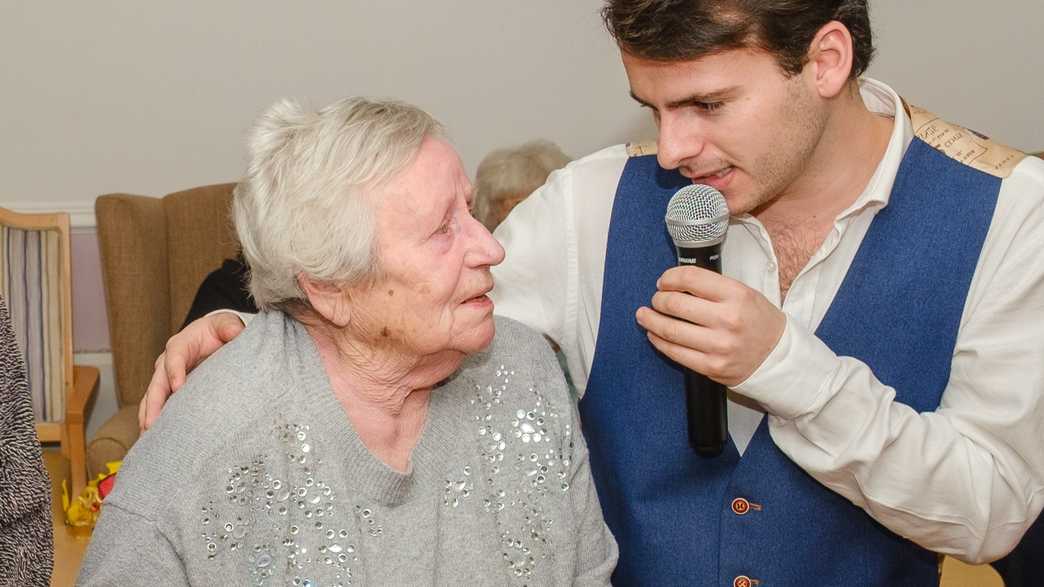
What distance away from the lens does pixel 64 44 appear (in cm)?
450

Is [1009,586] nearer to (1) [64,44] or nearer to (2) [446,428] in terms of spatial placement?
(2) [446,428]

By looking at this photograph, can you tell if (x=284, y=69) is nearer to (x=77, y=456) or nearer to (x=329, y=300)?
(x=77, y=456)

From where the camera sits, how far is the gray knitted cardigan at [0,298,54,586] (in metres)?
1.29

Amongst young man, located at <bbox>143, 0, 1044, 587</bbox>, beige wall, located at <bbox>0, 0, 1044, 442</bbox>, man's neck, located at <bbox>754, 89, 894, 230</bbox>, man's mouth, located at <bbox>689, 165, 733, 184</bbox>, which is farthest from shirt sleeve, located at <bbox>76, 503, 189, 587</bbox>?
beige wall, located at <bbox>0, 0, 1044, 442</bbox>

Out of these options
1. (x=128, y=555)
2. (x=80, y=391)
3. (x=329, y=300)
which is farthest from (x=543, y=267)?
(x=80, y=391)

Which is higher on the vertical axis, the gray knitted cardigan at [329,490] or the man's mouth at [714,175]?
the man's mouth at [714,175]

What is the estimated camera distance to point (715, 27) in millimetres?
1648

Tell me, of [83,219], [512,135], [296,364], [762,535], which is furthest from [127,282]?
[762,535]

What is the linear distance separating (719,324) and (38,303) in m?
3.40

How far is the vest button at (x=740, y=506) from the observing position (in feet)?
6.00

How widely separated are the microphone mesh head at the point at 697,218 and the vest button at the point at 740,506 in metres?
0.43

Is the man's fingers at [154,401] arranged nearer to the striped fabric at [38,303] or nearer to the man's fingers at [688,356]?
the man's fingers at [688,356]

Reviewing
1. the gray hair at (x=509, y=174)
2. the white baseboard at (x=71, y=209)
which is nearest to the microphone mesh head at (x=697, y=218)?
Result: the gray hair at (x=509, y=174)

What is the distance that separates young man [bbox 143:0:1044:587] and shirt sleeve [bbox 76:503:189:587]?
0.26m
